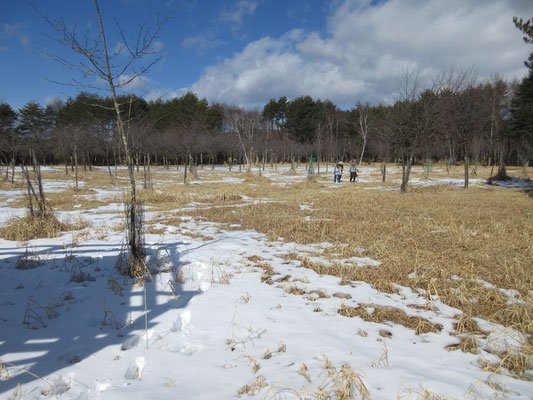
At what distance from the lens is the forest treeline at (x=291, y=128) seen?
46.1 ft

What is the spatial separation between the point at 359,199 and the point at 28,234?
34.9ft

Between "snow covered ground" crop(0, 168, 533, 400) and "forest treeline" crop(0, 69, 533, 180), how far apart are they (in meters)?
2.26

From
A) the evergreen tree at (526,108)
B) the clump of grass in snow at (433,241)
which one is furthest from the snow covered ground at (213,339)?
the evergreen tree at (526,108)

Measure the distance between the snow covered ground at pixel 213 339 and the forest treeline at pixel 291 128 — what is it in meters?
2.26

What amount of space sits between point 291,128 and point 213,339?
57083mm

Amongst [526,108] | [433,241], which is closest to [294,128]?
[526,108]

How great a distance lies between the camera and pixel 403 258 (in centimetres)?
440

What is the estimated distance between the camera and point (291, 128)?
56625 mm

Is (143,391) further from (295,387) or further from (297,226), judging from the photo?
(297,226)

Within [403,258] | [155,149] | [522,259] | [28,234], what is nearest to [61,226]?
[28,234]

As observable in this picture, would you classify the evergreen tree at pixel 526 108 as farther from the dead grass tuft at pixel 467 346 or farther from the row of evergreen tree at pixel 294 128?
the dead grass tuft at pixel 467 346

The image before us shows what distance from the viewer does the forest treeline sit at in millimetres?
14039

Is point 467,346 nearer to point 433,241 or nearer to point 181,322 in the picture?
point 181,322

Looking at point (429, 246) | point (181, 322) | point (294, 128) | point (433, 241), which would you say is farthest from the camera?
point (294, 128)
